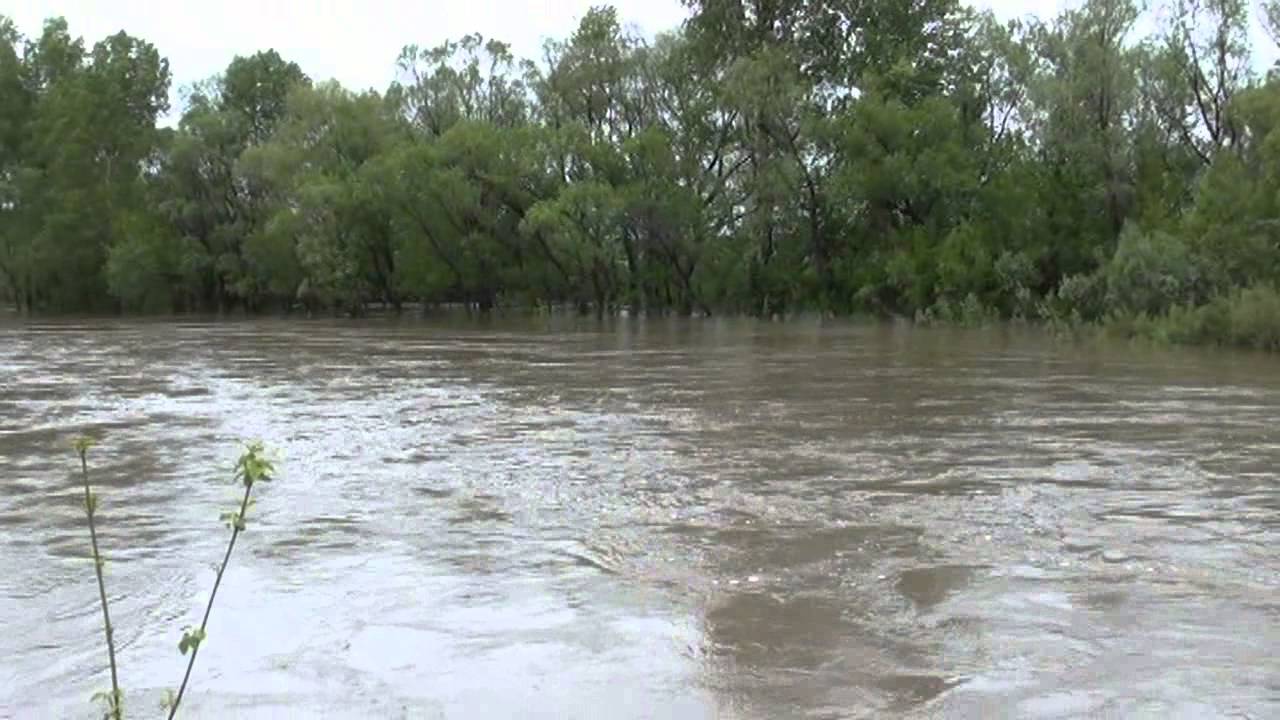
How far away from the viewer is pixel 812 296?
167 ft

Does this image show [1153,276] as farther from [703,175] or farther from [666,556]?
[666,556]

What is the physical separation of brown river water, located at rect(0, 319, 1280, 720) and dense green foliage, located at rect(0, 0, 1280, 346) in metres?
17.6

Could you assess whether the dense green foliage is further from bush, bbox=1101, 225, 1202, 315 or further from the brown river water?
the brown river water

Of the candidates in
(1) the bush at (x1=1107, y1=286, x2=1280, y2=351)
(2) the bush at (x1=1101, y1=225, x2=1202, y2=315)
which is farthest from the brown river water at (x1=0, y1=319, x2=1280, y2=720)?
(2) the bush at (x1=1101, y1=225, x2=1202, y2=315)

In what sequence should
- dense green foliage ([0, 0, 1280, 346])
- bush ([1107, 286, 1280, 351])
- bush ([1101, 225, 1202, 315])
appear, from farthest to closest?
dense green foliage ([0, 0, 1280, 346]) → bush ([1101, 225, 1202, 315]) → bush ([1107, 286, 1280, 351])

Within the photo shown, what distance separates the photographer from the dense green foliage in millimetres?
41469

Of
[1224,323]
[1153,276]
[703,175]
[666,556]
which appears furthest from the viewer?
[703,175]

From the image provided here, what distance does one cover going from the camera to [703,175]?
176 ft

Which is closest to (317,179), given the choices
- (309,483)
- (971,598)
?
(309,483)

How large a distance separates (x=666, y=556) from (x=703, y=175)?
4568 cm

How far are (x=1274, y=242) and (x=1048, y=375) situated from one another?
45.7 feet

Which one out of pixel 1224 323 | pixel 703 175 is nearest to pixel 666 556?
pixel 1224 323

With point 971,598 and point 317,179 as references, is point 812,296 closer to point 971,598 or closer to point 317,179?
point 317,179

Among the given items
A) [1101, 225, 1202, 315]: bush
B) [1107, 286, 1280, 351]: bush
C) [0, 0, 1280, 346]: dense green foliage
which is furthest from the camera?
[0, 0, 1280, 346]: dense green foliage
